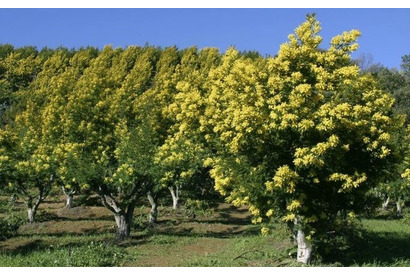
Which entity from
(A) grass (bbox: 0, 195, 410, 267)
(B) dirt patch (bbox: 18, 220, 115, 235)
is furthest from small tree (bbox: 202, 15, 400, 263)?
(B) dirt patch (bbox: 18, 220, 115, 235)

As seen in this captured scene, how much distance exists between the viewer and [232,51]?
23.4m

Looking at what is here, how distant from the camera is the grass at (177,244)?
16.5 metres

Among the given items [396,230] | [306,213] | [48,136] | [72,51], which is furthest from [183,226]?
[72,51]

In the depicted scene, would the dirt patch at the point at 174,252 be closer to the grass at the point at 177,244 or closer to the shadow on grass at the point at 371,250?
the grass at the point at 177,244

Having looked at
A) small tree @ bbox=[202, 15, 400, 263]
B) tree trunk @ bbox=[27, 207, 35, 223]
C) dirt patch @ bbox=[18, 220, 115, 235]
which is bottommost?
dirt patch @ bbox=[18, 220, 115, 235]

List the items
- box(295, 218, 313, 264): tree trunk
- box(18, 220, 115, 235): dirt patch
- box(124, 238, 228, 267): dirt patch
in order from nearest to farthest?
box(295, 218, 313, 264): tree trunk, box(124, 238, 228, 267): dirt patch, box(18, 220, 115, 235): dirt patch

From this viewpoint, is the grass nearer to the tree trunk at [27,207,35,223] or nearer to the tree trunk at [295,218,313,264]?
the tree trunk at [295,218,313,264]

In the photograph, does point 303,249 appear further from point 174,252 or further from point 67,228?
point 67,228

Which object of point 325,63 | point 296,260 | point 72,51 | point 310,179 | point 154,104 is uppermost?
point 72,51

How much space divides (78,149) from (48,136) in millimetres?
6836

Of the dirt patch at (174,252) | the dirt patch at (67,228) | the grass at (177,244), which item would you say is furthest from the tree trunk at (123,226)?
the dirt patch at (67,228)

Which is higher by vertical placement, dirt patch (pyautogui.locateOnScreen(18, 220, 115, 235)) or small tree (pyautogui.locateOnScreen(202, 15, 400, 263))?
small tree (pyautogui.locateOnScreen(202, 15, 400, 263))

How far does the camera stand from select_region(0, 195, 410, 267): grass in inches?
648

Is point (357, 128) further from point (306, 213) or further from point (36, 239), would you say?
point (36, 239)
